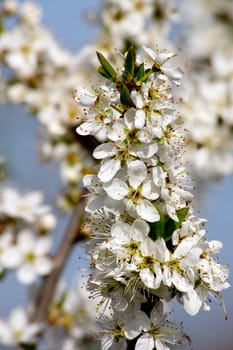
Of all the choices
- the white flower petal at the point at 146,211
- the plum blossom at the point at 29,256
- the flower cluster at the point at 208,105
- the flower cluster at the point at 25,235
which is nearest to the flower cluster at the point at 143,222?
the white flower petal at the point at 146,211

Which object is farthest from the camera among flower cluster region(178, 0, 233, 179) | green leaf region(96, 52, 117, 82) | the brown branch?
flower cluster region(178, 0, 233, 179)

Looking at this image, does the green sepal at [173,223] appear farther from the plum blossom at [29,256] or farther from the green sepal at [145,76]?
the plum blossom at [29,256]

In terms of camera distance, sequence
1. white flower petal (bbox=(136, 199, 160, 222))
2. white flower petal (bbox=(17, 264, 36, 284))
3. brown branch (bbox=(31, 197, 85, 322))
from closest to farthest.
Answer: white flower petal (bbox=(136, 199, 160, 222)) < brown branch (bbox=(31, 197, 85, 322)) < white flower petal (bbox=(17, 264, 36, 284))

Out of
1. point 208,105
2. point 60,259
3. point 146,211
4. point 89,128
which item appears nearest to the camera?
point 146,211

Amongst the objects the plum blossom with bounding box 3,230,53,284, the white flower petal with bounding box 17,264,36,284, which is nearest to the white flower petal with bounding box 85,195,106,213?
the plum blossom with bounding box 3,230,53,284

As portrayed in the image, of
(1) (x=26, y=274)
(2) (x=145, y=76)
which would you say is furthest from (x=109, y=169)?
(1) (x=26, y=274)

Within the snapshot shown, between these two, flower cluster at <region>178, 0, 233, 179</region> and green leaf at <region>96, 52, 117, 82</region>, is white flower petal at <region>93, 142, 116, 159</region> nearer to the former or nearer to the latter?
green leaf at <region>96, 52, 117, 82</region>

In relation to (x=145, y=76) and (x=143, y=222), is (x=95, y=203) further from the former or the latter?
(x=145, y=76)
